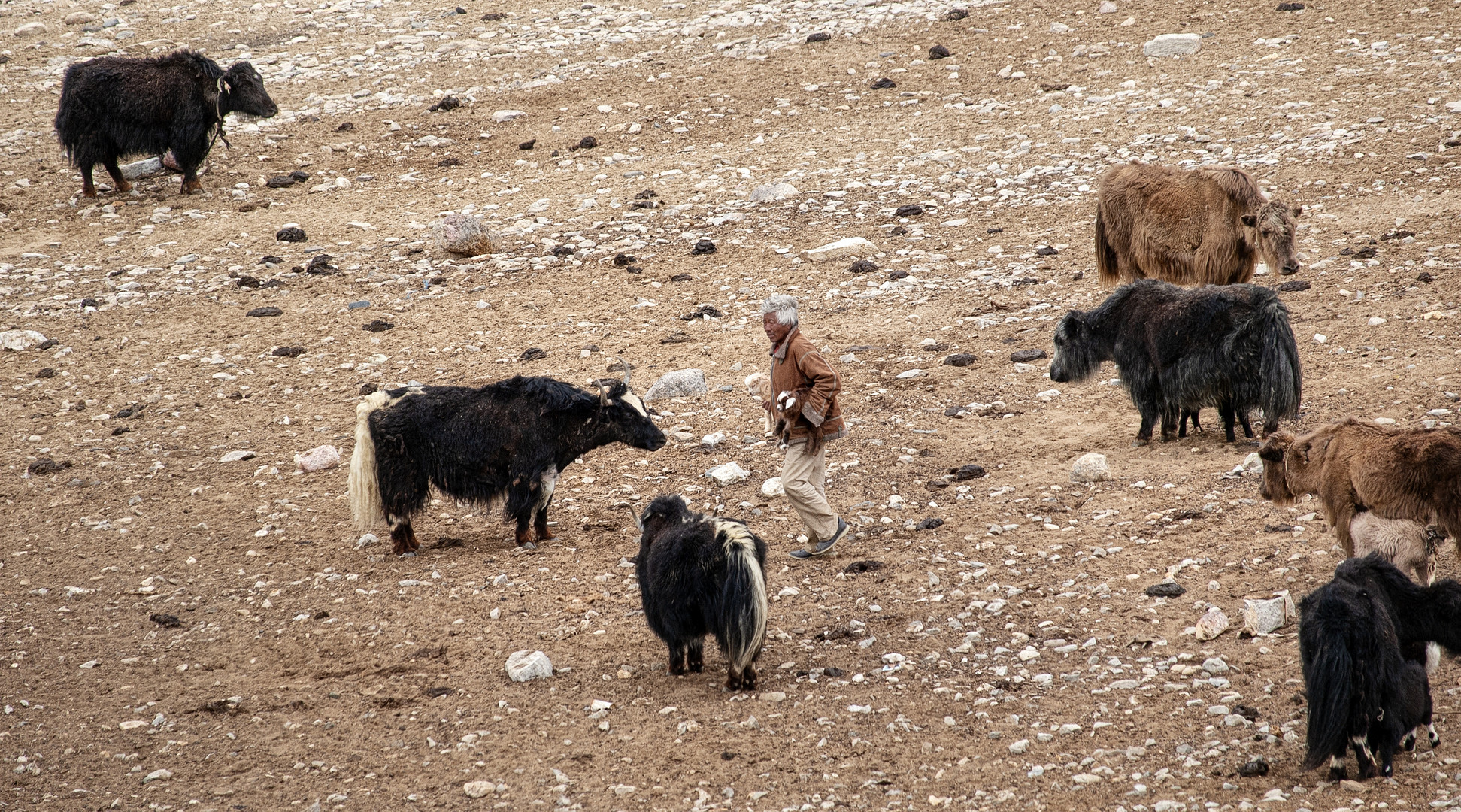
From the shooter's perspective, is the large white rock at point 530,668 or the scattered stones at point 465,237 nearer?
the large white rock at point 530,668

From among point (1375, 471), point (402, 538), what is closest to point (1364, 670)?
point (1375, 471)

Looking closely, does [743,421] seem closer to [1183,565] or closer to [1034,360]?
[1034,360]

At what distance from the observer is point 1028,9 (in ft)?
53.4

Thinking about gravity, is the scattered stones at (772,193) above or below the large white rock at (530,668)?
above

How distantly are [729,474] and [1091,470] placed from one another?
224 centimetres

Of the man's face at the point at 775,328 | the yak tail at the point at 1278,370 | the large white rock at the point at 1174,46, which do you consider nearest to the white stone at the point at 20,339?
the man's face at the point at 775,328

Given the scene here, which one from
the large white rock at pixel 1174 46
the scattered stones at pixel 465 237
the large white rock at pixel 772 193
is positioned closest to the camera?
the scattered stones at pixel 465 237

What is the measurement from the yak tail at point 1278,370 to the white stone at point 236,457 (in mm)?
6868

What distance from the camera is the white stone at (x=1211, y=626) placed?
5.31m

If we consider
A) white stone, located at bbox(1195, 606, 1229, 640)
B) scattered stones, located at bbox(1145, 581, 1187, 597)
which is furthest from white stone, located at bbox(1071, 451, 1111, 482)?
white stone, located at bbox(1195, 606, 1229, 640)

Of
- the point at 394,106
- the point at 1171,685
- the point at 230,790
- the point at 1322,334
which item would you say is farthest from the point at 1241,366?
the point at 394,106

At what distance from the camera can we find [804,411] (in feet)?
21.5

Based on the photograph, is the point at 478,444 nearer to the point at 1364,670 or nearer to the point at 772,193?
the point at 1364,670

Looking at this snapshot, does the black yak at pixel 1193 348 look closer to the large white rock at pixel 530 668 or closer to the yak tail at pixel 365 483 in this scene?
the large white rock at pixel 530 668
